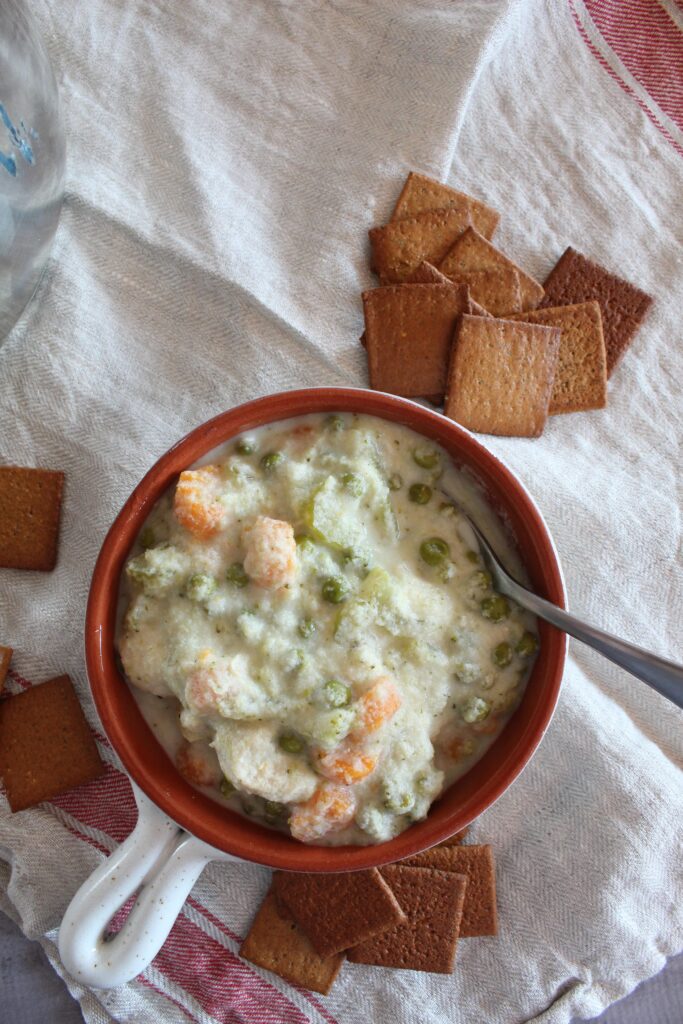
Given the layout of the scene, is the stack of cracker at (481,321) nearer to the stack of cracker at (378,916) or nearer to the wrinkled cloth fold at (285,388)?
the wrinkled cloth fold at (285,388)

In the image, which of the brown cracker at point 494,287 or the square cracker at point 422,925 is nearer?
the square cracker at point 422,925

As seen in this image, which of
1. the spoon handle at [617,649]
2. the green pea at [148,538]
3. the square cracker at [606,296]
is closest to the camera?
the spoon handle at [617,649]

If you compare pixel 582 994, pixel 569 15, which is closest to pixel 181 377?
pixel 569 15

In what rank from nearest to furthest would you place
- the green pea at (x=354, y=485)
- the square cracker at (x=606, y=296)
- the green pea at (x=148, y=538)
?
the green pea at (x=354, y=485) < the green pea at (x=148, y=538) < the square cracker at (x=606, y=296)

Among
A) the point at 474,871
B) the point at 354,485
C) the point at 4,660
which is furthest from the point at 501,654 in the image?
the point at 4,660

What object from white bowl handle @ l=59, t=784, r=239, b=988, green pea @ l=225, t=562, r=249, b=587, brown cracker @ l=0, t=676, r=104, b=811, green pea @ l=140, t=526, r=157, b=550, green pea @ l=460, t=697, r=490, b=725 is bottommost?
brown cracker @ l=0, t=676, r=104, b=811

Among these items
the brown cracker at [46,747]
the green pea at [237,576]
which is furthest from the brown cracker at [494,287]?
the brown cracker at [46,747]

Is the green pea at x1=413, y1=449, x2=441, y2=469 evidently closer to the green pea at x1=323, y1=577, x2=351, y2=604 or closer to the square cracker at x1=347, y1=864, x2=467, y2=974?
the green pea at x1=323, y1=577, x2=351, y2=604

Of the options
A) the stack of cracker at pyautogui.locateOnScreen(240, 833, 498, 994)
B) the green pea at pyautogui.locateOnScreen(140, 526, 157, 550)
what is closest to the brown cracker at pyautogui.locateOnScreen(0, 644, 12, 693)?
the green pea at pyautogui.locateOnScreen(140, 526, 157, 550)
